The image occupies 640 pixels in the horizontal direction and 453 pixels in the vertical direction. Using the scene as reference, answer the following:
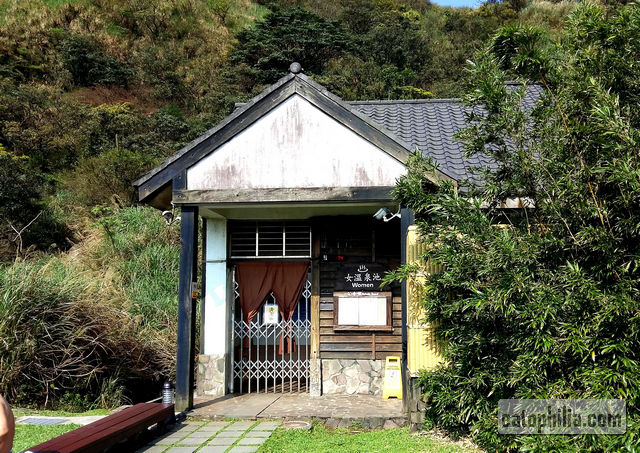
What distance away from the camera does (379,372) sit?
30.0 feet

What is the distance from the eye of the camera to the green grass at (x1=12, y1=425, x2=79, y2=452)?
575 cm

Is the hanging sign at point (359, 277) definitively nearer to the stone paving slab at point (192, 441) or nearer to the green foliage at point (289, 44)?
the stone paving slab at point (192, 441)

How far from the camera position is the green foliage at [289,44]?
2716 cm

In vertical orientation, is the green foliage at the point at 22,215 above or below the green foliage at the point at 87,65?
below

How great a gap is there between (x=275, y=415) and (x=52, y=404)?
351cm

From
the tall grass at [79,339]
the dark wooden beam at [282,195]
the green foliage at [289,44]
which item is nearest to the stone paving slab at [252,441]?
the dark wooden beam at [282,195]

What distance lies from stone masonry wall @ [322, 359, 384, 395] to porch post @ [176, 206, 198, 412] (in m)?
2.44

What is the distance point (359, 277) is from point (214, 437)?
390cm

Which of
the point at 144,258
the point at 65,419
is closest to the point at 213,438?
the point at 65,419

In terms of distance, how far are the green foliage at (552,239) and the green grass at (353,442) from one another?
348 mm

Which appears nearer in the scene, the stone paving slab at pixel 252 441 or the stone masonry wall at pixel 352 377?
the stone paving slab at pixel 252 441

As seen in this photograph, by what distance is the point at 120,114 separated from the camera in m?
25.2

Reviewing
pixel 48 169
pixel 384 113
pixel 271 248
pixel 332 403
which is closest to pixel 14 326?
pixel 271 248

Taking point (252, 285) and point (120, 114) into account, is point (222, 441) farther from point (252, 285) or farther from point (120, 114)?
point (120, 114)
